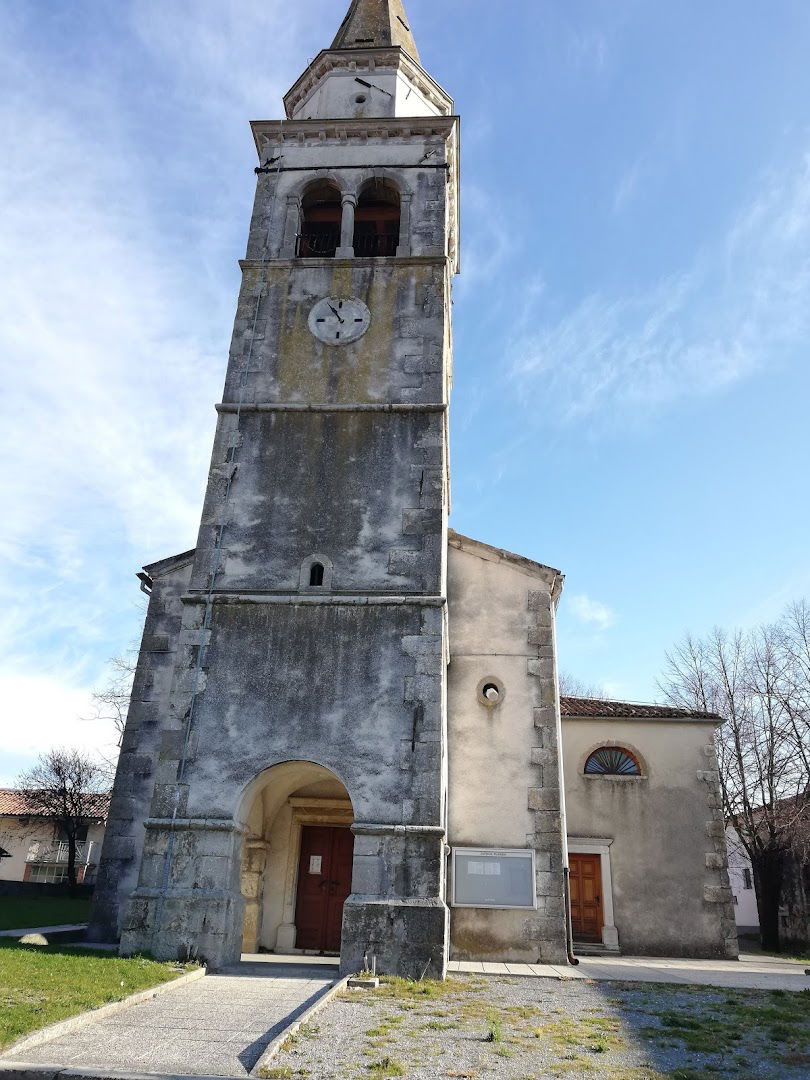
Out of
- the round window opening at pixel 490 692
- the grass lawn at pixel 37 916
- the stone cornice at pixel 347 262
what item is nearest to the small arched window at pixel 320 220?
the stone cornice at pixel 347 262

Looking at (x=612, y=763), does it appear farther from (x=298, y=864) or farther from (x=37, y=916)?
(x=37, y=916)

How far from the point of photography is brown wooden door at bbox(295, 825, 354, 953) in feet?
43.8

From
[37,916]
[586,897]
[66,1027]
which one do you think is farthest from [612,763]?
[66,1027]

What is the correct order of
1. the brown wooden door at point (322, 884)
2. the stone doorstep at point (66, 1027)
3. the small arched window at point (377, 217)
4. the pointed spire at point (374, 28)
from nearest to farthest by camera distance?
the stone doorstep at point (66, 1027) < the brown wooden door at point (322, 884) < the small arched window at point (377, 217) < the pointed spire at point (374, 28)

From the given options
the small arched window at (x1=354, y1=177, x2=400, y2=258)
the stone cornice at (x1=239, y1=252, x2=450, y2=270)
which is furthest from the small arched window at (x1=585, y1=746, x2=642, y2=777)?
the small arched window at (x1=354, y1=177, x2=400, y2=258)

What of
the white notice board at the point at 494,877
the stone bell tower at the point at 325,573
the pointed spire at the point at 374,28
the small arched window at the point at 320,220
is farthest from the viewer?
the pointed spire at the point at 374,28

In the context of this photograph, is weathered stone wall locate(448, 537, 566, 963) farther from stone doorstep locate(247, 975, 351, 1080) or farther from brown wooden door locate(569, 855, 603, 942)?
stone doorstep locate(247, 975, 351, 1080)

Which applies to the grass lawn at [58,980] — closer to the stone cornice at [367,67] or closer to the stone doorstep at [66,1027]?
the stone doorstep at [66,1027]

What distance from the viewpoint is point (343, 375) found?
Answer: 13.9m

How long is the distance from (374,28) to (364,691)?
586 inches

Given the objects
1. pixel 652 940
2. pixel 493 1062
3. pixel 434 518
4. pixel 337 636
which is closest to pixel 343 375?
pixel 434 518

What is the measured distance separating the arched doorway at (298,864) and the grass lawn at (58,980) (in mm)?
3292

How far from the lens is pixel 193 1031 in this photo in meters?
6.27

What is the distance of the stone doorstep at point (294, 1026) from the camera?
5.26 meters
